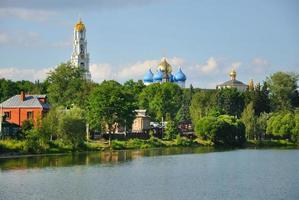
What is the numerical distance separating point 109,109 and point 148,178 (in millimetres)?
36443

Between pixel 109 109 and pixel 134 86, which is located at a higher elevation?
pixel 134 86

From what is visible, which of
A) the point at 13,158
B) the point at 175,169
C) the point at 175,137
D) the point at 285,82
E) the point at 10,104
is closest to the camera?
the point at 175,169

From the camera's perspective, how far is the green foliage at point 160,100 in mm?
117169

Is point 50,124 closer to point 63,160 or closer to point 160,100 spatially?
point 63,160

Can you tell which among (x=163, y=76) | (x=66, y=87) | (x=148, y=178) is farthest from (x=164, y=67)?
(x=148, y=178)

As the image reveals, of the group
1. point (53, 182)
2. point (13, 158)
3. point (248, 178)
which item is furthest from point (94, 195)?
point (13, 158)

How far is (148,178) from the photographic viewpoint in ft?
162

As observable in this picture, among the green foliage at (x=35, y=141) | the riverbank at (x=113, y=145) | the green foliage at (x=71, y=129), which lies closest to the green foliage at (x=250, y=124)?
the riverbank at (x=113, y=145)

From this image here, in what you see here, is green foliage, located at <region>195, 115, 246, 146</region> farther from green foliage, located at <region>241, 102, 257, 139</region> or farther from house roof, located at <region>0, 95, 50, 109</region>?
house roof, located at <region>0, 95, 50, 109</region>

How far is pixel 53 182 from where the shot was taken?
4653 cm

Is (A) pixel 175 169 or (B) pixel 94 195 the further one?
(A) pixel 175 169

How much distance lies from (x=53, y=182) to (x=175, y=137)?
50.8 meters

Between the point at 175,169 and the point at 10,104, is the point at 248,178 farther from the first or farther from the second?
the point at 10,104

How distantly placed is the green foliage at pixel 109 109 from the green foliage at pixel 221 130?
1189 cm
